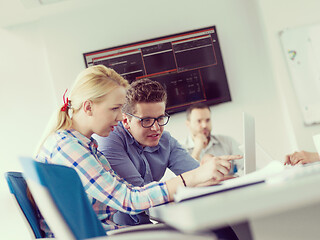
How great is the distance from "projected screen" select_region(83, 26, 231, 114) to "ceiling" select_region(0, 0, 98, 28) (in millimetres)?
499

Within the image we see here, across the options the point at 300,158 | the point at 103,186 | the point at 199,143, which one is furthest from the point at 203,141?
the point at 103,186

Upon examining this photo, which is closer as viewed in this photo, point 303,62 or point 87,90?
point 87,90

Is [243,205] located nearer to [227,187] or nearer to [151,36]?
[227,187]

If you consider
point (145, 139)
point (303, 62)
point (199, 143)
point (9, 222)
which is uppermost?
point (303, 62)

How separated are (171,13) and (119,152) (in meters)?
2.90

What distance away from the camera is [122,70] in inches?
171

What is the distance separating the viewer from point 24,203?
4.34ft

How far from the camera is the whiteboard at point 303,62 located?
4383mm

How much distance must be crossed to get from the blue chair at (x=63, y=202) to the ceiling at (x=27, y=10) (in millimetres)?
3189

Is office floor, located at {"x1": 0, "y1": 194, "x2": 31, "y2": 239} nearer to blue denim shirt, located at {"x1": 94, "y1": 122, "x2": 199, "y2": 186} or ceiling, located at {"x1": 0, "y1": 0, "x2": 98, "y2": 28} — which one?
ceiling, located at {"x1": 0, "y1": 0, "x2": 98, "y2": 28}

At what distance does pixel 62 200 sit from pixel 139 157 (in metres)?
1.13

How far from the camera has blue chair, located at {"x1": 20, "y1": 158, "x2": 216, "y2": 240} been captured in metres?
0.88

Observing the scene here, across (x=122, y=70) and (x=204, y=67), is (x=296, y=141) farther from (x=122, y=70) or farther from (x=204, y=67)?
(x=122, y=70)

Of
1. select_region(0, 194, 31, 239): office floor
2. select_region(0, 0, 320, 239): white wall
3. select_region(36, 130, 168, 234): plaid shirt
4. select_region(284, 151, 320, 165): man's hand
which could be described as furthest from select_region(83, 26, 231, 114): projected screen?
select_region(36, 130, 168, 234): plaid shirt
